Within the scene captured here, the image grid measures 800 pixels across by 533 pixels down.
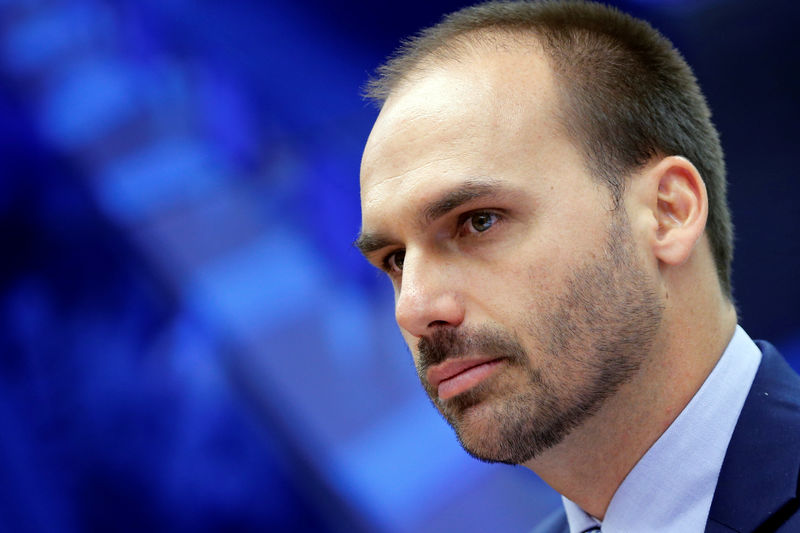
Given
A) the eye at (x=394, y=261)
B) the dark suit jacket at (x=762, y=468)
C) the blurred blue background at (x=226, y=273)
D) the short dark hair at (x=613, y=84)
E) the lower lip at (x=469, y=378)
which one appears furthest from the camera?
the blurred blue background at (x=226, y=273)

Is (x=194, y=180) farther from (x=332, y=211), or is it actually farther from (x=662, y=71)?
(x=662, y=71)

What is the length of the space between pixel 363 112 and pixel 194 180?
608 mm

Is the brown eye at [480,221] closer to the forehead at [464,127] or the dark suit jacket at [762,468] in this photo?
the forehead at [464,127]

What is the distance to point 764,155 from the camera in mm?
2648

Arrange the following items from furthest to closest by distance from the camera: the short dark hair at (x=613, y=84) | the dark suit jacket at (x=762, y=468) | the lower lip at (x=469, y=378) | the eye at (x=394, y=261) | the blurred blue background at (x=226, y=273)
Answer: the blurred blue background at (x=226, y=273) → the eye at (x=394, y=261) → the short dark hair at (x=613, y=84) → the lower lip at (x=469, y=378) → the dark suit jacket at (x=762, y=468)

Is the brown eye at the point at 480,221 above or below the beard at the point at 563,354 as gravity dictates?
above

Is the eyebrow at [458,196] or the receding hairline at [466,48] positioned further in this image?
the receding hairline at [466,48]

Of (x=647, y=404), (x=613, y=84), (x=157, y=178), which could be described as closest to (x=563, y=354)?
(x=647, y=404)

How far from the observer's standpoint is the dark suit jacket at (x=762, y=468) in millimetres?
1421

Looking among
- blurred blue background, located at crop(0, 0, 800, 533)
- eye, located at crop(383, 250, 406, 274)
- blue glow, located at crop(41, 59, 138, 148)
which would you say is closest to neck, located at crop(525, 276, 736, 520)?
eye, located at crop(383, 250, 406, 274)

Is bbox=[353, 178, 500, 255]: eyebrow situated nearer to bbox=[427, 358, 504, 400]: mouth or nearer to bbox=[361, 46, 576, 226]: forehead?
bbox=[361, 46, 576, 226]: forehead

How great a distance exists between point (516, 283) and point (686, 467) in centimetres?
47

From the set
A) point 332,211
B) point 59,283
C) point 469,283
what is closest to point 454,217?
point 469,283

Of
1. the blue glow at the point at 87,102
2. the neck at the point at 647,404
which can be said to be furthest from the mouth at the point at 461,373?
the blue glow at the point at 87,102
